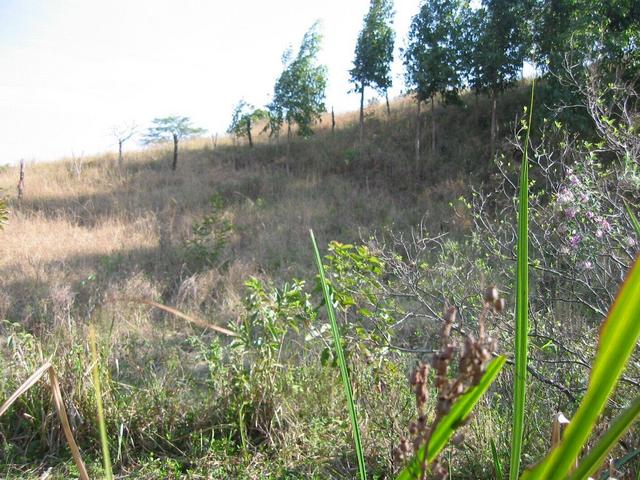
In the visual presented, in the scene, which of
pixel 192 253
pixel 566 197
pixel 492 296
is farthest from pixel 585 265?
pixel 192 253

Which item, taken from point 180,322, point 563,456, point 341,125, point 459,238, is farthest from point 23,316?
point 341,125

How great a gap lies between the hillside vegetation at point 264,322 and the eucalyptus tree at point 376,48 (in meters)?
5.02

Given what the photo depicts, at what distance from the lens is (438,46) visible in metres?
14.4

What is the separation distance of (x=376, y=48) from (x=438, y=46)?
2359 millimetres

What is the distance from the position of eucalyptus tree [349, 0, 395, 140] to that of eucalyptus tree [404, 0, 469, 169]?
129 centimetres

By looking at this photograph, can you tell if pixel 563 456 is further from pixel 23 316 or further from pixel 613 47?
pixel 613 47

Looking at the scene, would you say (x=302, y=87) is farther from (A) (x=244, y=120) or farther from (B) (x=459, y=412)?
(B) (x=459, y=412)

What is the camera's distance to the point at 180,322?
538 cm

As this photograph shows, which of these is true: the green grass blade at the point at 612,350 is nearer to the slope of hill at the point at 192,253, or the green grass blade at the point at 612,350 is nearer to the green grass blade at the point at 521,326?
the green grass blade at the point at 521,326

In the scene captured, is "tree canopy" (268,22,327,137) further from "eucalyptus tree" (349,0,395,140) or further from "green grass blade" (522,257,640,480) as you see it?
"green grass blade" (522,257,640,480)

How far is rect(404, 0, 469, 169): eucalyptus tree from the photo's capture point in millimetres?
14219

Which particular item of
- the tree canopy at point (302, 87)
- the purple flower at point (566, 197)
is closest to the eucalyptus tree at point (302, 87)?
the tree canopy at point (302, 87)

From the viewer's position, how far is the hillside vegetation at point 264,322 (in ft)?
8.89

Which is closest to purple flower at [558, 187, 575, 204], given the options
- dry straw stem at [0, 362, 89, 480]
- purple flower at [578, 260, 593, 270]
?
purple flower at [578, 260, 593, 270]
